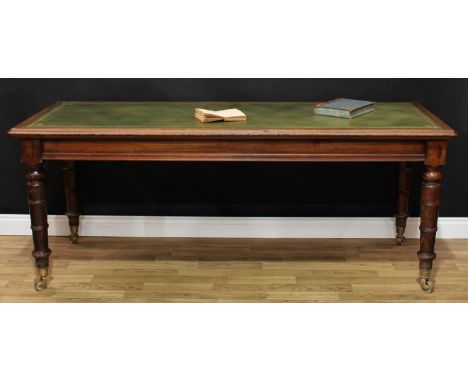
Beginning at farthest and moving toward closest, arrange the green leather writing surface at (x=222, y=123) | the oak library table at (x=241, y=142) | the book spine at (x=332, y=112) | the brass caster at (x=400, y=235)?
the brass caster at (x=400, y=235)
the book spine at (x=332, y=112)
the green leather writing surface at (x=222, y=123)
the oak library table at (x=241, y=142)

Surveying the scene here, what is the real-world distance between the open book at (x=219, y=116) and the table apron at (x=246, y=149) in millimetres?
173

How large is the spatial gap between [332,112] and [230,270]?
3.13 ft

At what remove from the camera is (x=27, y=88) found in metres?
4.57

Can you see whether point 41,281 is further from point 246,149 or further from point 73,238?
point 246,149

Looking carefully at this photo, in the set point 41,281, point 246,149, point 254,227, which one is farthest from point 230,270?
point 41,281

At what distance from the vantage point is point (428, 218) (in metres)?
3.88

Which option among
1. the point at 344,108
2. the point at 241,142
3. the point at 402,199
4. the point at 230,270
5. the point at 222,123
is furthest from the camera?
the point at 402,199

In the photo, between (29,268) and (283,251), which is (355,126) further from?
(29,268)

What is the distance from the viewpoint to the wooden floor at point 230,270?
4008mm

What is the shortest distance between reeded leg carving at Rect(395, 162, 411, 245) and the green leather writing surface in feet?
1.19

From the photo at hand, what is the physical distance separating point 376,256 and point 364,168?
50 centimetres

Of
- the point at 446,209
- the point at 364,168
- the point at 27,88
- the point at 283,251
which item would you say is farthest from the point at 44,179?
the point at 446,209

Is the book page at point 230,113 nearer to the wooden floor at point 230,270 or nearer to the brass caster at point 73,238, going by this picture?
the wooden floor at point 230,270

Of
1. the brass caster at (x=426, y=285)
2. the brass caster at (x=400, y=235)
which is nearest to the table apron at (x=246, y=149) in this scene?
the brass caster at (x=426, y=285)
